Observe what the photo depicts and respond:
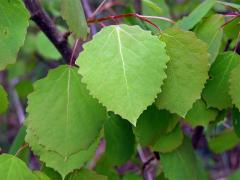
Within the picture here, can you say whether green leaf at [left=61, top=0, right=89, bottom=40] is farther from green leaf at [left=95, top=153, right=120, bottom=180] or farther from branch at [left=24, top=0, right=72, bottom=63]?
green leaf at [left=95, top=153, right=120, bottom=180]

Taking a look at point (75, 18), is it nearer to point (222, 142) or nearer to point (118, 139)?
point (118, 139)

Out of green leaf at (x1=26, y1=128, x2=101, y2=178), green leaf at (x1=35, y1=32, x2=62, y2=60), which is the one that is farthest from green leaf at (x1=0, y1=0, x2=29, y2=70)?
green leaf at (x1=35, y1=32, x2=62, y2=60)

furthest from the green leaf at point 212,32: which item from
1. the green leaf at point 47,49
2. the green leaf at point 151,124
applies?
the green leaf at point 47,49

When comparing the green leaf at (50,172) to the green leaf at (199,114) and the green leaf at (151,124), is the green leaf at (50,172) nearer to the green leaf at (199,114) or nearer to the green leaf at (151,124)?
the green leaf at (151,124)

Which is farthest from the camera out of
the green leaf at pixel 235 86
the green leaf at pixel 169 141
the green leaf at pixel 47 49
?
the green leaf at pixel 47 49

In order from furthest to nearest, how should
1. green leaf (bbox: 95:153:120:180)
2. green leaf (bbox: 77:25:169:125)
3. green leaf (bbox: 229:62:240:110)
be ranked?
green leaf (bbox: 95:153:120:180) < green leaf (bbox: 229:62:240:110) < green leaf (bbox: 77:25:169:125)
